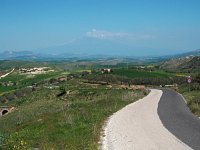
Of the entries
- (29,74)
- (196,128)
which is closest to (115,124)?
(196,128)

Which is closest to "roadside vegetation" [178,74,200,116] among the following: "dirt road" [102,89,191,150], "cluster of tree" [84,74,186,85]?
"dirt road" [102,89,191,150]

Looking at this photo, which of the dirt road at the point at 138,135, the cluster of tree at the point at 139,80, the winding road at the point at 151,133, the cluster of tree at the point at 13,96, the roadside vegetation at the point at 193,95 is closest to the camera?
the dirt road at the point at 138,135

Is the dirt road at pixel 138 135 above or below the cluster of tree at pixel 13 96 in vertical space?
above

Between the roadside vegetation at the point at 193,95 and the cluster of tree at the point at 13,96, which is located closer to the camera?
the roadside vegetation at the point at 193,95

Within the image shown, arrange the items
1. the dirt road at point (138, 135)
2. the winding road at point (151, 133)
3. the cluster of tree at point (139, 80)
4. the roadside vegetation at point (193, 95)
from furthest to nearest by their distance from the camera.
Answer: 1. the cluster of tree at point (139, 80)
2. the roadside vegetation at point (193, 95)
3. the winding road at point (151, 133)
4. the dirt road at point (138, 135)

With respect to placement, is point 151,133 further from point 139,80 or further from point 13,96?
point 139,80

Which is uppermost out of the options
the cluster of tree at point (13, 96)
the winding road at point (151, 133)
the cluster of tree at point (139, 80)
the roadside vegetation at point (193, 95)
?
the winding road at point (151, 133)

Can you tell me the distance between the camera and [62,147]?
17.5 metres

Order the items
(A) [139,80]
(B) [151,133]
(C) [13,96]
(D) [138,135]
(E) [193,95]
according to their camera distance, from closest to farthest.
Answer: (D) [138,135], (B) [151,133], (E) [193,95], (C) [13,96], (A) [139,80]

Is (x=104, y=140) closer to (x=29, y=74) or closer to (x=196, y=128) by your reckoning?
(x=196, y=128)

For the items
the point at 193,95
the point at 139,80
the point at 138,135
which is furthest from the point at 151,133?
the point at 139,80

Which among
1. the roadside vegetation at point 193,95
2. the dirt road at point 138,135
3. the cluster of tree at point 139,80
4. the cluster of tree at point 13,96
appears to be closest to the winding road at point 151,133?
the dirt road at point 138,135

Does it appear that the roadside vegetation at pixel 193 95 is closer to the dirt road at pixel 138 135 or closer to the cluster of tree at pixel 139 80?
the dirt road at pixel 138 135

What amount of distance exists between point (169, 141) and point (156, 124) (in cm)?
649
